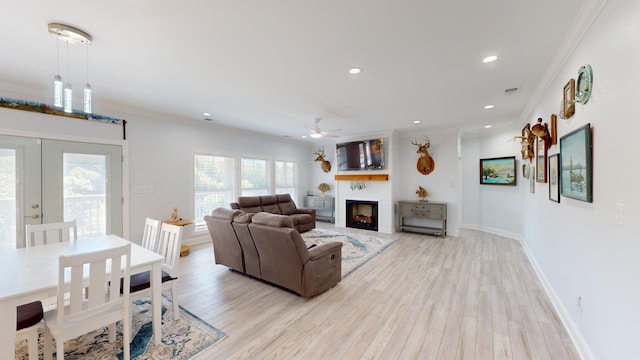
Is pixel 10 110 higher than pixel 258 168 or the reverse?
higher

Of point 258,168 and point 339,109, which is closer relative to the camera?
point 339,109

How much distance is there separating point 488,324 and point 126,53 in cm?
448

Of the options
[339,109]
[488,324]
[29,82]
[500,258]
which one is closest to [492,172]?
[500,258]

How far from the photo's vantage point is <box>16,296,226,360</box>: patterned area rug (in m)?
2.04

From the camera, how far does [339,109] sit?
4504 millimetres

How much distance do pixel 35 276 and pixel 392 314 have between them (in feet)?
9.91

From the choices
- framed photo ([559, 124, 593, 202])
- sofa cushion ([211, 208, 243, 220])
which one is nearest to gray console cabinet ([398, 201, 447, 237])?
framed photo ([559, 124, 593, 202])

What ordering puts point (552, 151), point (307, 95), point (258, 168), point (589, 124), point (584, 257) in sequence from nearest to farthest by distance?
point (589, 124)
point (584, 257)
point (552, 151)
point (307, 95)
point (258, 168)

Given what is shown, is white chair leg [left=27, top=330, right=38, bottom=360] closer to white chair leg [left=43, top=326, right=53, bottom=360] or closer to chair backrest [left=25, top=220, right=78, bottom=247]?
white chair leg [left=43, top=326, right=53, bottom=360]

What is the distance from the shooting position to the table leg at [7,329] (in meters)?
1.51

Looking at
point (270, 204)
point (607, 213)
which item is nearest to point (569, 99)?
point (607, 213)

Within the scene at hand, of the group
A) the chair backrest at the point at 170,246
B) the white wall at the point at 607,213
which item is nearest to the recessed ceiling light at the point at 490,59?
the white wall at the point at 607,213

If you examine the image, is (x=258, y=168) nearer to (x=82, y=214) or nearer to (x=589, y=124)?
(x=82, y=214)

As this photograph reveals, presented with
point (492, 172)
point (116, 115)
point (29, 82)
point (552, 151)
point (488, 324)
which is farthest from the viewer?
point (492, 172)
